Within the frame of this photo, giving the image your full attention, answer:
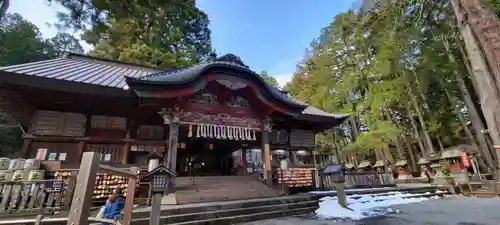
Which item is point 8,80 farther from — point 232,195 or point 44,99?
point 232,195

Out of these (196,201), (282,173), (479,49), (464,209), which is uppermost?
(479,49)

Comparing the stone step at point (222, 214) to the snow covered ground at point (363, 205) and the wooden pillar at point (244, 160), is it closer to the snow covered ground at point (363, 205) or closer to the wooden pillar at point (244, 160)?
the snow covered ground at point (363, 205)

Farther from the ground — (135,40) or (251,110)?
(135,40)

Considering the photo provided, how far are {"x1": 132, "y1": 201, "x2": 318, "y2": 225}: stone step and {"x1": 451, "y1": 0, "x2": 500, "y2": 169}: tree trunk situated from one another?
579cm

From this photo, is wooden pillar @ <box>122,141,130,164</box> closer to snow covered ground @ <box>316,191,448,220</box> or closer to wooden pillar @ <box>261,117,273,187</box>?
wooden pillar @ <box>261,117,273,187</box>

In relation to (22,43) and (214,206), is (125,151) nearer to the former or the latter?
(214,206)

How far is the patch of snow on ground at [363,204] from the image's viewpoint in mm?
7091

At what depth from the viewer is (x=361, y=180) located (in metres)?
12.5

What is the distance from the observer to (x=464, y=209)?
7.48 metres

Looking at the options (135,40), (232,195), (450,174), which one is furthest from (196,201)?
(135,40)

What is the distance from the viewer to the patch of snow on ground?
23.3 feet

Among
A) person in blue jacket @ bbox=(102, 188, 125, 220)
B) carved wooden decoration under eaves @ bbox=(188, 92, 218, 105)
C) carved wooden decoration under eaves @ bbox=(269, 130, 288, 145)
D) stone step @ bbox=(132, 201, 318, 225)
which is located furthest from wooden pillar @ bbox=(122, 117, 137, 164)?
carved wooden decoration under eaves @ bbox=(269, 130, 288, 145)

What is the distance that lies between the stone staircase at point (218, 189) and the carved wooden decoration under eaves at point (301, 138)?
381 cm

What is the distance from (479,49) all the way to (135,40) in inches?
919
